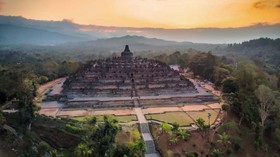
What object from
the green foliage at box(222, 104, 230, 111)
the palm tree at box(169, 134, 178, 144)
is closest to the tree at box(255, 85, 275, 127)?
the green foliage at box(222, 104, 230, 111)

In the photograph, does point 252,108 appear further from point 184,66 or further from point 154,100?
point 184,66

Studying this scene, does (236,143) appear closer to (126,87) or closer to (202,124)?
(202,124)

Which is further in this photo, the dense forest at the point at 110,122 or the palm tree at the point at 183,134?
the palm tree at the point at 183,134

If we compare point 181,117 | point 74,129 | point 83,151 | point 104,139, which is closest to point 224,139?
point 181,117

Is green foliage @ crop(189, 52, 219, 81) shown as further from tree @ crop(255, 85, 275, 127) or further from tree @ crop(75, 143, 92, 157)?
tree @ crop(75, 143, 92, 157)

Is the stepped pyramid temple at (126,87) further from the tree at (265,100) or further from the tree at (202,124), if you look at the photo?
the tree at (202,124)

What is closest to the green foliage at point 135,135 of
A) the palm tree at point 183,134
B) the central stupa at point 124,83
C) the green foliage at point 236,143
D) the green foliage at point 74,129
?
the palm tree at point 183,134

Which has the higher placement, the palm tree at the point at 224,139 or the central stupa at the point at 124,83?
the central stupa at the point at 124,83

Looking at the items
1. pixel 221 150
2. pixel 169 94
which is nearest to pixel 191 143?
pixel 221 150

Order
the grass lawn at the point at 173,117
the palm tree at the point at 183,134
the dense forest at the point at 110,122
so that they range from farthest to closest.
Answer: the grass lawn at the point at 173,117, the palm tree at the point at 183,134, the dense forest at the point at 110,122
